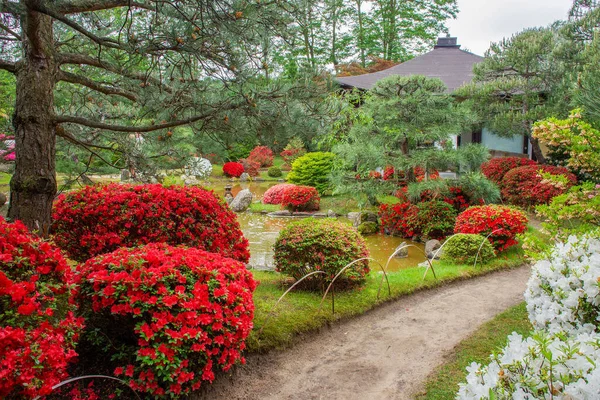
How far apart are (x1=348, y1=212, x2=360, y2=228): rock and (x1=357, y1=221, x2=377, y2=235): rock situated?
1.37 feet

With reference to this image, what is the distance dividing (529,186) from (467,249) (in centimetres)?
477

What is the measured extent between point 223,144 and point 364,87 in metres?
14.6

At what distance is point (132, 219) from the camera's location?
462 centimetres

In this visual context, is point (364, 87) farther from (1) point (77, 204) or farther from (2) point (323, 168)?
(1) point (77, 204)

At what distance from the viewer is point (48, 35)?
4.32 metres

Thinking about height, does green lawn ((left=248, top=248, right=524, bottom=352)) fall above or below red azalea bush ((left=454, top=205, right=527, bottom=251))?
below

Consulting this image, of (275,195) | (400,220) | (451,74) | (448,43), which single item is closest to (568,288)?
(400,220)

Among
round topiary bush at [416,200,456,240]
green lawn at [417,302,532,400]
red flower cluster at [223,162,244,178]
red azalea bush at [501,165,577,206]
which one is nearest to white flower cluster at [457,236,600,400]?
green lawn at [417,302,532,400]

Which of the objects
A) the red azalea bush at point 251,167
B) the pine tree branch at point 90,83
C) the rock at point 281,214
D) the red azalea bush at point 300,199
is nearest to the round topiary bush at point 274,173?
the red azalea bush at point 251,167

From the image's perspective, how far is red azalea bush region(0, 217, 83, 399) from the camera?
7.47 feet

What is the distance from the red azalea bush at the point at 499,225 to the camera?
25.9 feet

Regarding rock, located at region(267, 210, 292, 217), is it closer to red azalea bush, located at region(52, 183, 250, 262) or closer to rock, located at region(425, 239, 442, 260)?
rock, located at region(425, 239, 442, 260)

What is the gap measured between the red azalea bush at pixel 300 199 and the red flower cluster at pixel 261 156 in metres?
11.0

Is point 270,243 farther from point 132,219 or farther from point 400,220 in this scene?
point 132,219
